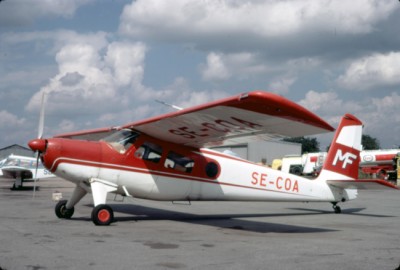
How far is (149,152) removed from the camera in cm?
1027

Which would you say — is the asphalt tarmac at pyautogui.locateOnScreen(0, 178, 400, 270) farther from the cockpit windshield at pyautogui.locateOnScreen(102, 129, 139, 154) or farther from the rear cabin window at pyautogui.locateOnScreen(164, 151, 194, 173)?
the cockpit windshield at pyautogui.locateOnScreen(102, 129, 139, 154)

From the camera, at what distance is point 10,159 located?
27.8 m

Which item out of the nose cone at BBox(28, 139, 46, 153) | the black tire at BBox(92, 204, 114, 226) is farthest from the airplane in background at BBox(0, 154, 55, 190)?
the black tire at BBox(92, 204, 114, 226)

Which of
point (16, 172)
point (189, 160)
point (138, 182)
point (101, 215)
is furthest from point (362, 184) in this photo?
point (16, 172)

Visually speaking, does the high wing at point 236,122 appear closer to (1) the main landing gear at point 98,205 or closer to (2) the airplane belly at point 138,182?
(2) the airplane belly at point 138,182

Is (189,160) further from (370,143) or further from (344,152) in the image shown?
(370,143)

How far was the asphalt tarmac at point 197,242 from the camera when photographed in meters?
5.64

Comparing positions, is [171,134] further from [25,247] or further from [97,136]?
[25,247]

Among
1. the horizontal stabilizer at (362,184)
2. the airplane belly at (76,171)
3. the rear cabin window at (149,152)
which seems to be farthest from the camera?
the horizontal stabilizer at (362,184)

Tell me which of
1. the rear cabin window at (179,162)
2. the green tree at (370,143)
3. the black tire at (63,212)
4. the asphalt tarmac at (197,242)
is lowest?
the asphalt tarmac at (197,242)

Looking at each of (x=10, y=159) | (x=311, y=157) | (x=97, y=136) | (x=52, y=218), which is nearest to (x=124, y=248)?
(x=52, y=218)

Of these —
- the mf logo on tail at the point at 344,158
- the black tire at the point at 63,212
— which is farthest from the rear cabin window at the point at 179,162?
the mf logo on tail at the point at 344,158

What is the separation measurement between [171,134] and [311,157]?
43046 mm

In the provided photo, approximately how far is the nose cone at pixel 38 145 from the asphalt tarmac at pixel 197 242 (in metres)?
1.53
